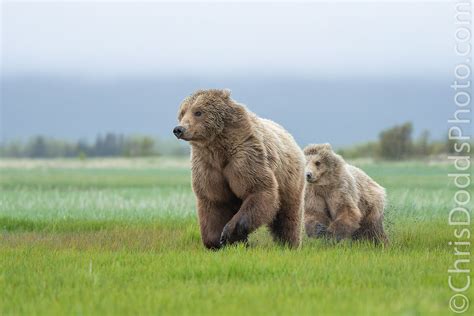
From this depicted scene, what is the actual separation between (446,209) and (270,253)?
283 inches

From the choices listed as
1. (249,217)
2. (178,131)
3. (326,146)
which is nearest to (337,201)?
(326,146)

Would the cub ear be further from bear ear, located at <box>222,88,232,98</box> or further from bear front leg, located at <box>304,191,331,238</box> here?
bear ear, located at <box>222,88,232,98</box>

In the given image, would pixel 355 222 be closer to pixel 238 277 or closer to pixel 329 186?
pixel 329 186

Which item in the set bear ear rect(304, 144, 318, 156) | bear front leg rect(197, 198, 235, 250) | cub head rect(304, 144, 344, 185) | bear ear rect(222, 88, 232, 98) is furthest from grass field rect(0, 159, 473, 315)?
bear ear rect(222, 88, 232, 98)

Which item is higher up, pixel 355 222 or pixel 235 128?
pixel 235 128

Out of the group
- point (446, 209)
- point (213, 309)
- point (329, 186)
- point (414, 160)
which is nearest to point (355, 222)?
point (329, 186)

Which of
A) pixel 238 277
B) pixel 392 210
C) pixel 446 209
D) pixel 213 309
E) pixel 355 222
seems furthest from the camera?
pixel 446 209

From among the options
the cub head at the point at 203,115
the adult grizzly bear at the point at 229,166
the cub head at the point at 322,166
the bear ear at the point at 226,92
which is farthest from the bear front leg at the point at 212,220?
the cub head at the point at 322,166

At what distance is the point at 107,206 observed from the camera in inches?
573

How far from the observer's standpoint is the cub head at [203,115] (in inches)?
316

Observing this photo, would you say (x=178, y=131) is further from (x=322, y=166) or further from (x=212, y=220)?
(x=322, y=166)

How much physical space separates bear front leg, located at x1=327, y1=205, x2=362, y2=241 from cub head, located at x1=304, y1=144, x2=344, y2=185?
406mm

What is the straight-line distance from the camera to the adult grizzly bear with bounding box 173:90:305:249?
811cm

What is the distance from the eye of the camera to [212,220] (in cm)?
849
